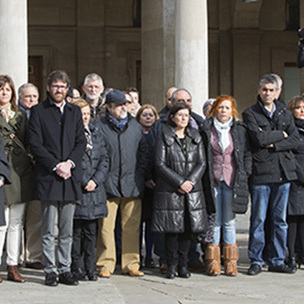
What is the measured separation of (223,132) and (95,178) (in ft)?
4.94

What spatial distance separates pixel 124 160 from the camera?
8414 mm

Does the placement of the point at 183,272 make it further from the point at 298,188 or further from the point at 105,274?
the point at 298,188

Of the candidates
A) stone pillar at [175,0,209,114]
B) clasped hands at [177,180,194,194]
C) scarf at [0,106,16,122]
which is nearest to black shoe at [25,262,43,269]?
scarf at [0,106,16,122]

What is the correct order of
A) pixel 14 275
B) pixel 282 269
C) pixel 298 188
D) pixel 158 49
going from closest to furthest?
pixel 14 275, pixel 282 269, pixel 298 188, pixel 158 49

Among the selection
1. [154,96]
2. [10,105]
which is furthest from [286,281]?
[154,96]

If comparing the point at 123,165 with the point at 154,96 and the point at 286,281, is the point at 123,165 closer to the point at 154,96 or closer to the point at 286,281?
the point at 286,281

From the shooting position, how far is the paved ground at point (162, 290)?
23.8 feet

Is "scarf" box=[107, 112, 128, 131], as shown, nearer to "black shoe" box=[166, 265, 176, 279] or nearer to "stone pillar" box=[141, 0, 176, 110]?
"black shoe" box=[166, 265, 176, 279]

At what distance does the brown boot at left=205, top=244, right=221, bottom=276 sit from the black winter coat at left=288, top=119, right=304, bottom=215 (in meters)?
1.03

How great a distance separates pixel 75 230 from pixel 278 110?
2577mm

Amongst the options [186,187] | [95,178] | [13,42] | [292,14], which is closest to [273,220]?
[186,187]

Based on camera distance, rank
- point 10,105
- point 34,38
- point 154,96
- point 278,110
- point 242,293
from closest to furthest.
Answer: point 242,293, point 10,105, point 278,110, point 154,96, point 34,38

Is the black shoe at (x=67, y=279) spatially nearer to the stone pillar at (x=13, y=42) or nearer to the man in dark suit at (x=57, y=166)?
the man in dark suit at (x=57, y=166)

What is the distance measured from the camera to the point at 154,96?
1540cm
